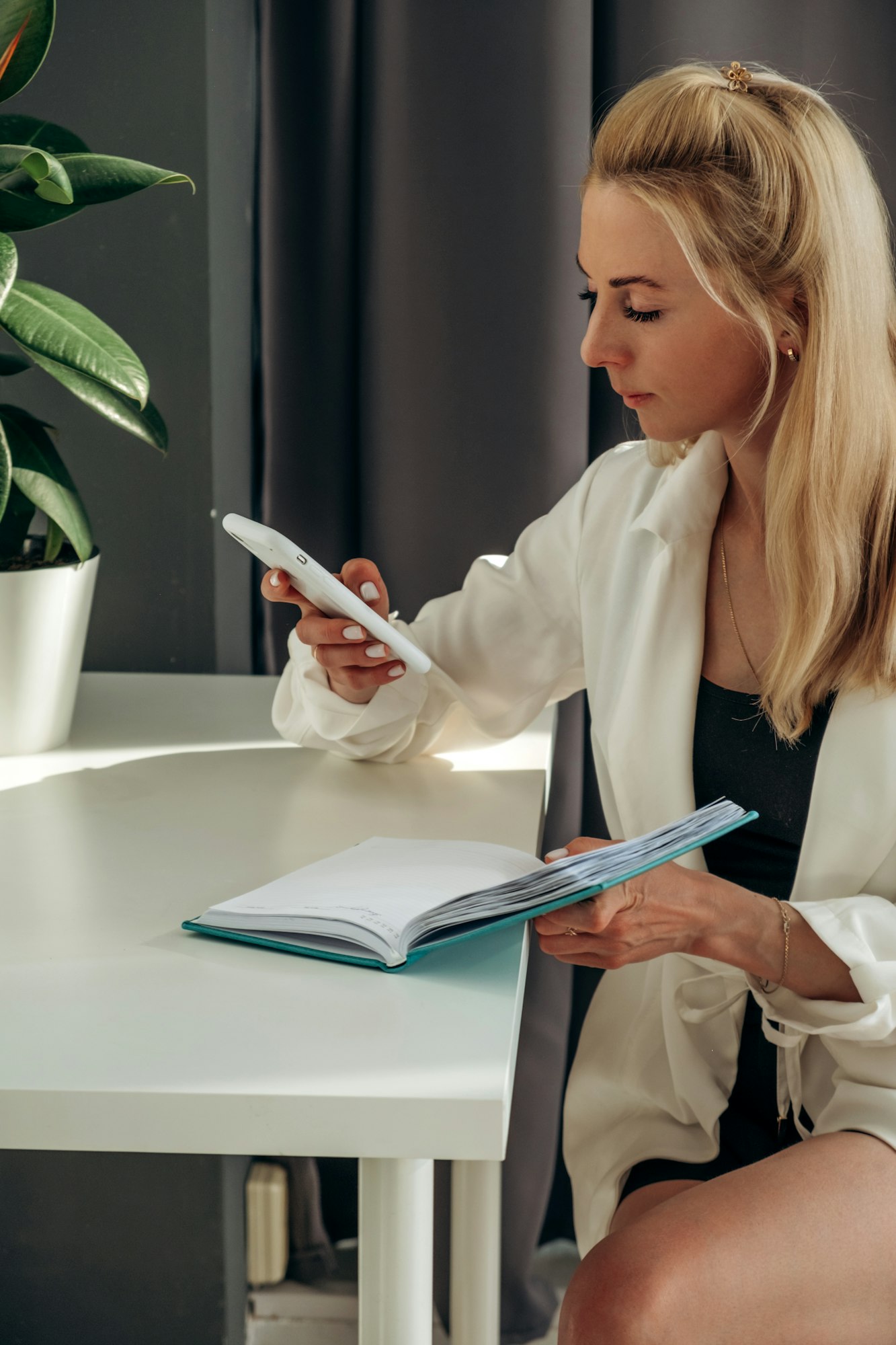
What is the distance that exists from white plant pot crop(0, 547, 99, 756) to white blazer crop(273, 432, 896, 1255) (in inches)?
7.5

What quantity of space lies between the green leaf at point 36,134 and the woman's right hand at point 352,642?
44 centimetres

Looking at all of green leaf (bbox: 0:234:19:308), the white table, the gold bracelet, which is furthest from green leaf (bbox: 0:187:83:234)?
the gold bracelet

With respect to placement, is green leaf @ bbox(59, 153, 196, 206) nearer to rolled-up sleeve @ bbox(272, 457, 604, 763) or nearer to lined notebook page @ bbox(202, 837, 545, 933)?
rolled-up sleeve @ bbox(272, 457, 604, 763)

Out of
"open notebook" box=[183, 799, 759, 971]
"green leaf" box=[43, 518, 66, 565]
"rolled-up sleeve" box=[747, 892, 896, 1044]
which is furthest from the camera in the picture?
"green leaf" box=[43, 518, 66, 565]

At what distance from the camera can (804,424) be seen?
0.95 m

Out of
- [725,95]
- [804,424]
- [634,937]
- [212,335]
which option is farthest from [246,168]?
[634,937]

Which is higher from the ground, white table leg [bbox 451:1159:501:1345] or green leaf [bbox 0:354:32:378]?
green leaf [bbox 0:354:32:378]

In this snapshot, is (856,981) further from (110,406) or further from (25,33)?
(25,33)

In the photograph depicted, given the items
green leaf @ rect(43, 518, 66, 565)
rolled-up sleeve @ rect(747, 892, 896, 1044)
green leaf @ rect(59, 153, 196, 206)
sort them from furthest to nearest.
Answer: green leaf @ rect(43, 518, 66, 565)
green leaf @ rect(59, 153, 196, 206)
rolled-up sleeve @ rect(747, 892, 896, 1044)

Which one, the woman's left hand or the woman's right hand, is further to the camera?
the woman's right hand

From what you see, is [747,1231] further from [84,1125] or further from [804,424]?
[804,424]

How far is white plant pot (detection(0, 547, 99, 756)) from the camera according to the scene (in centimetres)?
107

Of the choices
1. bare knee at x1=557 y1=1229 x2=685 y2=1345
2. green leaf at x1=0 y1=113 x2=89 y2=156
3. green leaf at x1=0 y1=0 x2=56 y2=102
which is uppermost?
green leaf at x1=0 y1=0 x2=56 y2=102

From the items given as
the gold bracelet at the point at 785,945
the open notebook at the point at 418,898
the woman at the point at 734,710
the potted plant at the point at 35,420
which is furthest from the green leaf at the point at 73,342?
the gold bracelet at the point at 785,945
